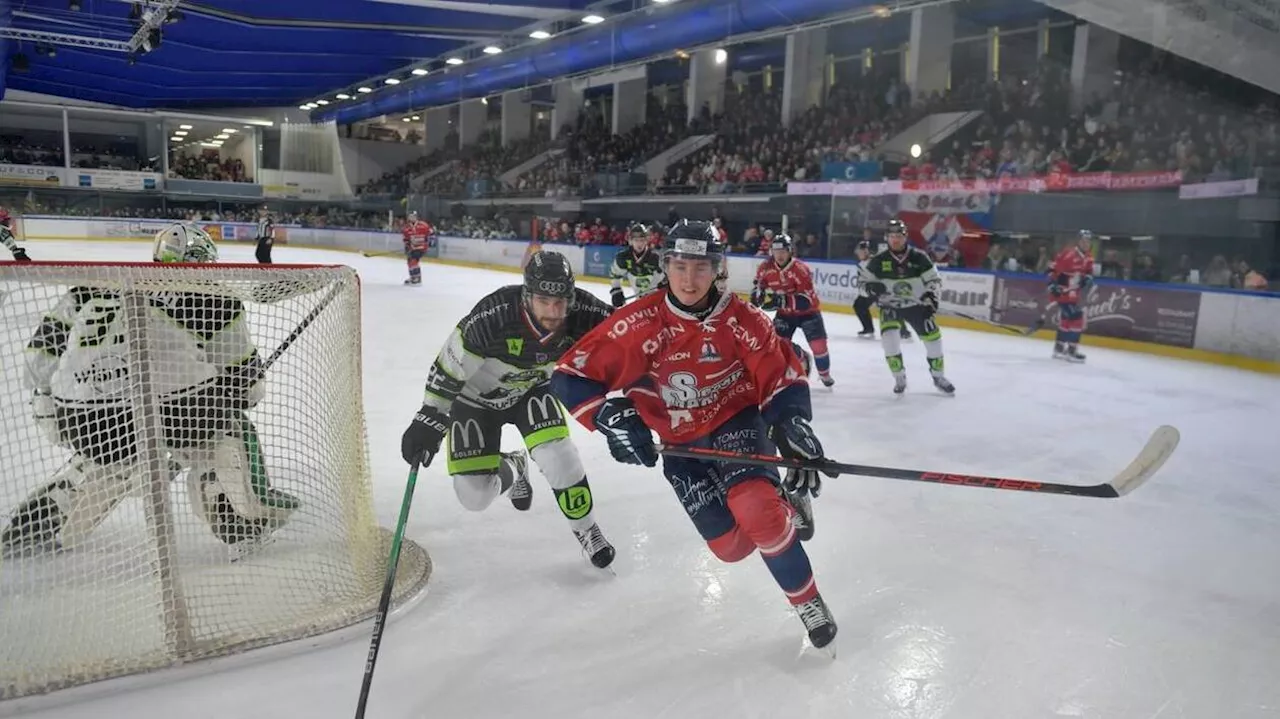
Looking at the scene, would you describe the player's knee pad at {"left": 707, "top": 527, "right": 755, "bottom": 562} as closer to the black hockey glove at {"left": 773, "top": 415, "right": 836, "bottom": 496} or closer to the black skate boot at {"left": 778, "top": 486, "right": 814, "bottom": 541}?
the black hockey glove at {"left": 773, "top": 415, "right": 836, "bottom": 496}

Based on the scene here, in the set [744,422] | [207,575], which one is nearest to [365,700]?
[207,575]

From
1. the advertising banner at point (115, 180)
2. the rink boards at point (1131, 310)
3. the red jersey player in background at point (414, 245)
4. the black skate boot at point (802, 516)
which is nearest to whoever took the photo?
the black skate boot at point (802, 516)

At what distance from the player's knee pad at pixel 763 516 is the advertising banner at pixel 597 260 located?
1291cm

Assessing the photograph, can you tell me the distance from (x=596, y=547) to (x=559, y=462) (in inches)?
12.7

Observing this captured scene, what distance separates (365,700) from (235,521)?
1095 millimetres

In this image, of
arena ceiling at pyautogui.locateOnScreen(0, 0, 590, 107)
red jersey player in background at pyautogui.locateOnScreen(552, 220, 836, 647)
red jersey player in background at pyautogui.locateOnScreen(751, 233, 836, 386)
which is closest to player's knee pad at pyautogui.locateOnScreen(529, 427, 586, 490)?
red jersey player in background at pyautogui.locateOnScreen(552, 220, 836, 647)

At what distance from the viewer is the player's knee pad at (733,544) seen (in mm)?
2465

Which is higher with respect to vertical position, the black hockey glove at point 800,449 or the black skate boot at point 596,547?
the black hockey glove at point 800,449

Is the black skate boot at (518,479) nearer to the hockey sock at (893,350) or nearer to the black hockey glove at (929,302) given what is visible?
the hockey sock at (893,350)

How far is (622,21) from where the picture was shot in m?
14.2

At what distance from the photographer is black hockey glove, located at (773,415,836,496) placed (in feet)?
7.47

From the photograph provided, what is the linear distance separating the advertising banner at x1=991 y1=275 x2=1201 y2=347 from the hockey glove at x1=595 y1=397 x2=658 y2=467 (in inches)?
320

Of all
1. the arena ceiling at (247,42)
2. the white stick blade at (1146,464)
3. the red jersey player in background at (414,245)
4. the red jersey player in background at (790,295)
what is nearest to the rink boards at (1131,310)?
the red jersey player in background at (790,295)

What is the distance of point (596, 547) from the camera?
2.89m
